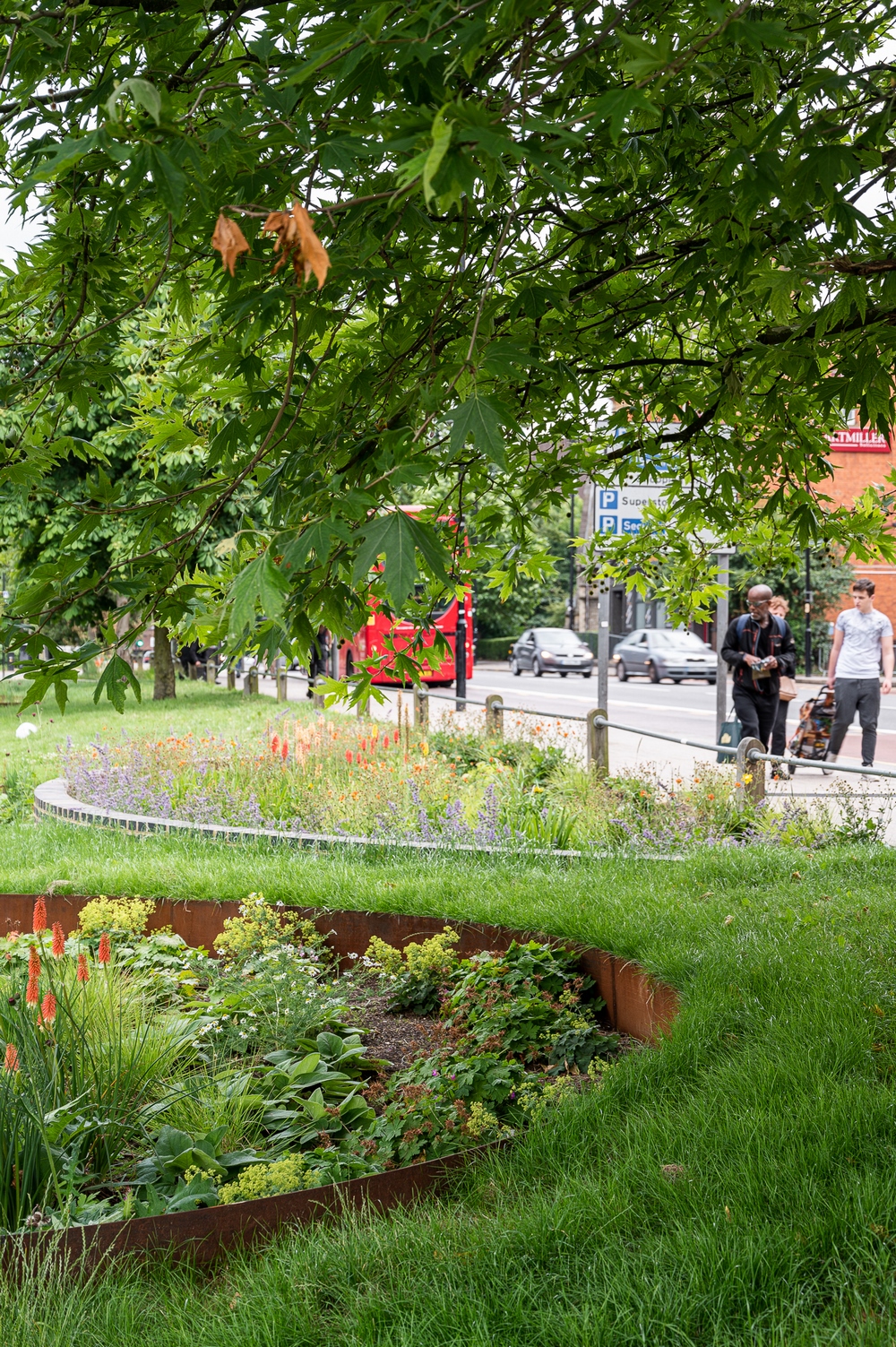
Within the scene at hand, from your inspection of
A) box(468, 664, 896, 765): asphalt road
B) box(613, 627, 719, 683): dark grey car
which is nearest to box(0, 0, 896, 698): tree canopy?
box(468, 664, 896, 765): asphalt road

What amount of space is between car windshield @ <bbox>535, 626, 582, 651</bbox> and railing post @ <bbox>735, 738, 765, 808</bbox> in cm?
3298

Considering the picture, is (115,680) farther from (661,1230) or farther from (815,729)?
(815,729)

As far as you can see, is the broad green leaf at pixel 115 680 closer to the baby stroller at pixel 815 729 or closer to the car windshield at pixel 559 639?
the baby stroller at pixel 815 729

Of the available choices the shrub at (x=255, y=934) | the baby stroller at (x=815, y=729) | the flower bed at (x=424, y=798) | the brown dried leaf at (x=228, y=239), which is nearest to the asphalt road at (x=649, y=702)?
the baby stroller at (x=815, y=729)

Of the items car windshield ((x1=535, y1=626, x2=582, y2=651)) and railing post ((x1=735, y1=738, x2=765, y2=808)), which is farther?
car windshield ((x1=535, y1=626, x2=582, y2=651))

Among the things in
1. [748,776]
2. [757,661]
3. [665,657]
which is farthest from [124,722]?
[665,657]

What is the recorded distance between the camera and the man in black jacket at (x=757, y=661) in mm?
10172

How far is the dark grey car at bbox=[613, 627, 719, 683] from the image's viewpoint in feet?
112

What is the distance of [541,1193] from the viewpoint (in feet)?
8.86

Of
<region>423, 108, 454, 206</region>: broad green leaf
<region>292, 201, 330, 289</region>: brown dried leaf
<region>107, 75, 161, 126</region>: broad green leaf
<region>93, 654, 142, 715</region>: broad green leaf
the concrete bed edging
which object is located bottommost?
the concrete bed edging

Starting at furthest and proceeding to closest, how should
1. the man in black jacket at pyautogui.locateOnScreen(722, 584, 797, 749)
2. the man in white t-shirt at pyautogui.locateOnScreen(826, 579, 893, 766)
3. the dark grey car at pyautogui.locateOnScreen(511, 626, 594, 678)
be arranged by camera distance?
the dark grey car at pyautogui.locateOnScreen(511, 626, 594, 678)
the man in white t-shirt at pyautogui.locateOnScreen(826, 579, 893, 766)
the man in black jacket at pyautogui.locateOnScreen(722, 584, 797, 749)

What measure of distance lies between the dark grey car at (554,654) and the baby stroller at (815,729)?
1099 inches

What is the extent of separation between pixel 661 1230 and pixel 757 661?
26.7 feet

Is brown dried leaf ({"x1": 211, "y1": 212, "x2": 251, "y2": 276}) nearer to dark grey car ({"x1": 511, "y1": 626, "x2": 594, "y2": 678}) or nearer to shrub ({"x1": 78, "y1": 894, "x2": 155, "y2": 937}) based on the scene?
shrub ({"x1": 78, "y1": 894, "x2": 155, "y2": 937})
